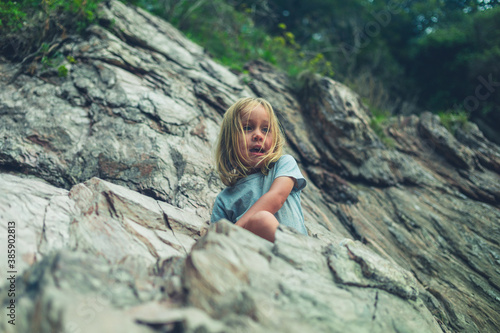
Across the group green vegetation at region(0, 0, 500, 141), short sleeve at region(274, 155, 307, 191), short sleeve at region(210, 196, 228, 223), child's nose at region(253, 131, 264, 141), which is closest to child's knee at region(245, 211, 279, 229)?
short sleeve at region(274, 155, 307, 191)

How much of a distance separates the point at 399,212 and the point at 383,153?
985 millimetres

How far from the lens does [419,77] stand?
11.0m

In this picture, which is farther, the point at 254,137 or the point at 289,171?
the point at 254,137

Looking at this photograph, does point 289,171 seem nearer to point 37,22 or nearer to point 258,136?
point 258,136

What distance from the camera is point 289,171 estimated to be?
2.39 m

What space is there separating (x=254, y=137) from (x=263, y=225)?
901 millimetres

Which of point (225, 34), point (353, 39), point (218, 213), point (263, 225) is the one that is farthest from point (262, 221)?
point (353, 39)

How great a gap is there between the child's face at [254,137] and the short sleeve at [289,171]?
172mm

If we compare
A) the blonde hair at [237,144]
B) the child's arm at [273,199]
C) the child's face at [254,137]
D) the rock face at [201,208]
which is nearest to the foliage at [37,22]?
the rock face at [201,208]

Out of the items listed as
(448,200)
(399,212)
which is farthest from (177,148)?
(448,200)

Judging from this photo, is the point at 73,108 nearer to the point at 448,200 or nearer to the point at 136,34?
the point at 136,34

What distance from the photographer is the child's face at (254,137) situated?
2.59 meters

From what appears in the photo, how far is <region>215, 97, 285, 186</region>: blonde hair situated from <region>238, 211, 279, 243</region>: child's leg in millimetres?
643

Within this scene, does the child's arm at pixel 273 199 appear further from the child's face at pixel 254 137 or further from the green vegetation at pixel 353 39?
the green vegetation at pixel 353 39
